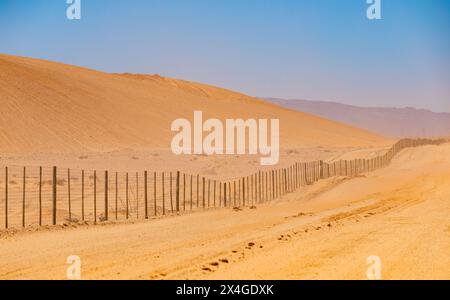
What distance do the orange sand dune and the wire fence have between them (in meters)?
29.8

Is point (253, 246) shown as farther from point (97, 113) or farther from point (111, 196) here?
point (97, 113)

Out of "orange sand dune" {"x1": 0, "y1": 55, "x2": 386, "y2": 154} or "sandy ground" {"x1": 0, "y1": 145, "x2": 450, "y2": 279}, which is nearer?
"sandy ground" {"x1": 0, "y1": 145, "x2": 450, "y2": 279}

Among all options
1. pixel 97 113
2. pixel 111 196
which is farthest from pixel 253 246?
pixel 97 113

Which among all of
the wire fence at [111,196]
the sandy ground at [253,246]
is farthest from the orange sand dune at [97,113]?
the sandy ground at [253,246]

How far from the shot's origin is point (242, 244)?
12.9m

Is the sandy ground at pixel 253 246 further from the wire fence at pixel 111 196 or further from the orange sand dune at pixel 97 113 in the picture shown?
the orange sand dune at pixel 97 113

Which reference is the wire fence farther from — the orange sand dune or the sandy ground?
the orange sand dune

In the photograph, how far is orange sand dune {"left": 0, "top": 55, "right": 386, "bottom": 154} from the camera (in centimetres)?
7288

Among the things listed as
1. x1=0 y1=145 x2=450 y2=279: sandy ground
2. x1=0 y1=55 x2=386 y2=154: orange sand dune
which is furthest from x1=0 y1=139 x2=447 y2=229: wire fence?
x1=0 y1=55 x2=386 y2=154: orange sand dune

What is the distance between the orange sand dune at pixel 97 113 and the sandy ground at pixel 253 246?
48357 millimetres

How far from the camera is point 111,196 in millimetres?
29828
